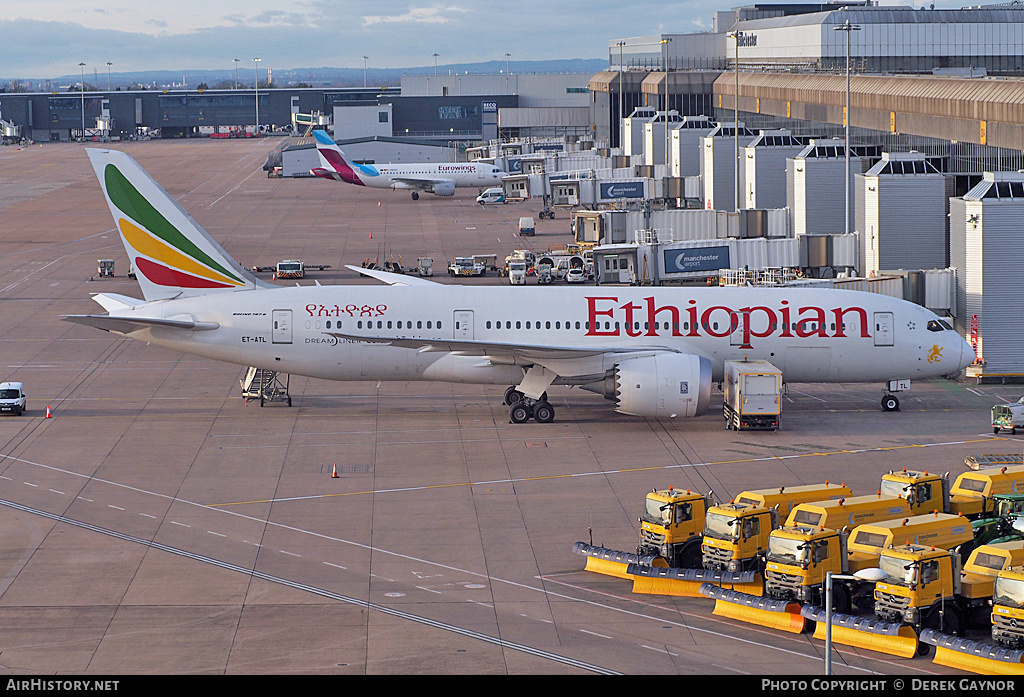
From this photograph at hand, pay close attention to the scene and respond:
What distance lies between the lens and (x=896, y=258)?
60406 mm

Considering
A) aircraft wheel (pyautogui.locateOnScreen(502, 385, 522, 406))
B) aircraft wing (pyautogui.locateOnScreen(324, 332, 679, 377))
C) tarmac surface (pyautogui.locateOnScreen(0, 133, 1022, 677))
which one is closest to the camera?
tarmac surface (pyautogui.locateOnScreen(0, 133, 1022, 677))

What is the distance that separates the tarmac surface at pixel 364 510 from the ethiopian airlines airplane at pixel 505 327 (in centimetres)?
178

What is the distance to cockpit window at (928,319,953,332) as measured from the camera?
1801 inches

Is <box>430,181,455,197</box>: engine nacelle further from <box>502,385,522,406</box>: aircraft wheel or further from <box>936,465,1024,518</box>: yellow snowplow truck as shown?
<box>936,465,1024,518</box>: yellow snowplow truck

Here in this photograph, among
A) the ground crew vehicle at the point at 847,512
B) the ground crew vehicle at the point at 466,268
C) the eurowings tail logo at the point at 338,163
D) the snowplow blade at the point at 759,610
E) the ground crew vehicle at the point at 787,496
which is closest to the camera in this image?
the snowplow blade at the point at 759,610

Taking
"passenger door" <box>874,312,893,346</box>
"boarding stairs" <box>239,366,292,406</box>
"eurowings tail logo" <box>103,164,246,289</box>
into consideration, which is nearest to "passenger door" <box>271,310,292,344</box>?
"boarding stairs" <box>239,366,292,406</box>

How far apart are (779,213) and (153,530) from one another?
54.8 m

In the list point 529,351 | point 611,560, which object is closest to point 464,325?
point 529,351

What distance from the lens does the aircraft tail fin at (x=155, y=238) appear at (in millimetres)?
45594

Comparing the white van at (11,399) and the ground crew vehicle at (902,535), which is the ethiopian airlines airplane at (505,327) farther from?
the ground crew vehicle at (902,535)

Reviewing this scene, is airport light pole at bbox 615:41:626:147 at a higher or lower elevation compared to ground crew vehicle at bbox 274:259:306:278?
higher

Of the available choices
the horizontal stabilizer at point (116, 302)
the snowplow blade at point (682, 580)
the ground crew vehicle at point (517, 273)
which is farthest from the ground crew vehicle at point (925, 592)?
the ground crew vehicle at point (517, 273)

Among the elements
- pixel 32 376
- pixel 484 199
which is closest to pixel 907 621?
pixel 32 376

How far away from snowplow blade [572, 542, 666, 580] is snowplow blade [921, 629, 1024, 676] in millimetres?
6684
